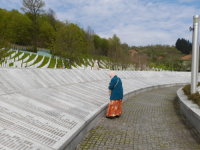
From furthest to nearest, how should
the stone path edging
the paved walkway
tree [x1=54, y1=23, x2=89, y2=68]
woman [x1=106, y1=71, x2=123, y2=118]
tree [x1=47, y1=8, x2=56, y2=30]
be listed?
1. tree [x1=47, y1=8, x2=56, y2=30]
2. tree [x1=54, y1=23, x2=89, y2=68]
3. woman [x1=106, y1=71, x2=123, y2=118]
4. the paved walkway
5. the stone path edging

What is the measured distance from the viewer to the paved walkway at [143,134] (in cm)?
414

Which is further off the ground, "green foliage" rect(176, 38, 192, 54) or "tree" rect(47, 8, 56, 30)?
"tree" rect(47, 8, 56, 30)

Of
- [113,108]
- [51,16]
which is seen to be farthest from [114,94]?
[51,16]

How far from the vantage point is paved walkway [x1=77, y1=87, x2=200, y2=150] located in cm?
414

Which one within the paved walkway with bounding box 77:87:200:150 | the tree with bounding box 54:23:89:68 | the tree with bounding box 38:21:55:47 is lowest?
the paved walkway with bounding box 77:87:200:150

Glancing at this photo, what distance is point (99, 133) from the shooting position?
4898 mm

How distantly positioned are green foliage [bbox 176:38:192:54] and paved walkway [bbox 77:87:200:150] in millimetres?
113124

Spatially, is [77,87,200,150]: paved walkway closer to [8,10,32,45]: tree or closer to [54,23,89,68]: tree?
[54,23,89,68]: tree

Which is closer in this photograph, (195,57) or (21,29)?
(195,57)

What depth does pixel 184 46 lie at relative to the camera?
108938 mm

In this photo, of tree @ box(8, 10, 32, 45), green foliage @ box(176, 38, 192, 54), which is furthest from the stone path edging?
green foliage @ box(176, 38, 192, 54)

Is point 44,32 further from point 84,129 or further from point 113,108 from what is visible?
point 84,129

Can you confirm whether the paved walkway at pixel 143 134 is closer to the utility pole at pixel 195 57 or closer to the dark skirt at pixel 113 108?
the dark skirt at pixel 113 108

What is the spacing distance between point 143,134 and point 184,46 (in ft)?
382
